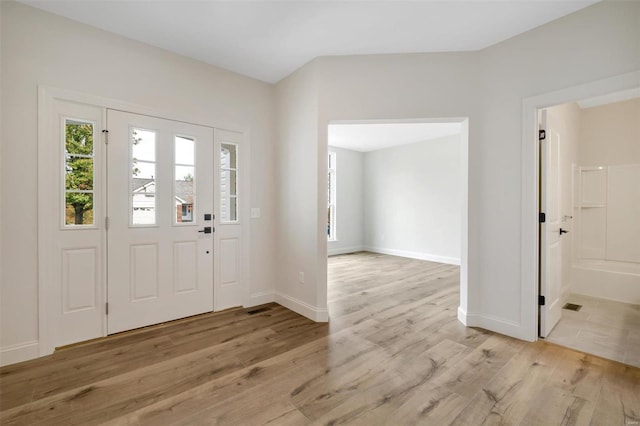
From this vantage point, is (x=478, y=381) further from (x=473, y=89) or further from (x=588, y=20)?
(x=588, y=20)

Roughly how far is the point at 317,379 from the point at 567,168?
Result: 13.7ft

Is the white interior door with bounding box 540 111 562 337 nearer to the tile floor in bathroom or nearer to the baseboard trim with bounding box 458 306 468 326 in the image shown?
the tile floor in bathroom

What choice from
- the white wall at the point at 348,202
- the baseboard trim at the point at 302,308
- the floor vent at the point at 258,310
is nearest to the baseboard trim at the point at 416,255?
the white wall at the point at 348,202

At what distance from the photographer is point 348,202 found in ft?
26.3

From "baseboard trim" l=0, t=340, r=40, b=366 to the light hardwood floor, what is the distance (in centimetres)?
Result: 10

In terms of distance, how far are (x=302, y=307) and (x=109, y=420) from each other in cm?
200

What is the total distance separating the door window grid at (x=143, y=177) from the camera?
2889mm

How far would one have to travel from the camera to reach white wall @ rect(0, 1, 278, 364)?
7.50 feet

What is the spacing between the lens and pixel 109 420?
1.67 meters

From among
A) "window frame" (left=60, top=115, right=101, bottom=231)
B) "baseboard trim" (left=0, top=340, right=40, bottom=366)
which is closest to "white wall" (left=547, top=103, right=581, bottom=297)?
"window frame" (left=60, top=115, right=101, bottom=231)

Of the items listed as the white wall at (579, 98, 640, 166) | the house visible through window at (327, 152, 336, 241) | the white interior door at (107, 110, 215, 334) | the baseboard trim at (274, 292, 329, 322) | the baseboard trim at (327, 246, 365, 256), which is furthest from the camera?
the house visible through window at (327, 152, 336, 241)

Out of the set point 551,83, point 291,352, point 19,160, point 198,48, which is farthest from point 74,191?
point 551,83

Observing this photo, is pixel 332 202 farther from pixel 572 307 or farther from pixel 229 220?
pixel 572 307

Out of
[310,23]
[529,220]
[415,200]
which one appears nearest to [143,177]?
[310,23]
